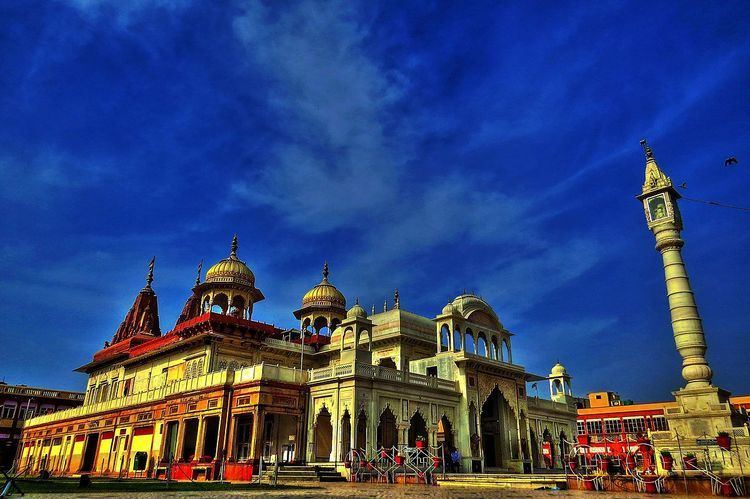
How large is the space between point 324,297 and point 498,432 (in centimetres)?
1997

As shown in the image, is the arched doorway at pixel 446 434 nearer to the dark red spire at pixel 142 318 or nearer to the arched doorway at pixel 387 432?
the arched doorway at pixel 387 432

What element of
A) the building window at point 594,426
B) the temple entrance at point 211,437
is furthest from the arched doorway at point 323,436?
the building window at point 594,426

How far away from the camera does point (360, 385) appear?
28.1 meters

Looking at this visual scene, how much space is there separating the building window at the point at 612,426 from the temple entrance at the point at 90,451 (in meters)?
53.0

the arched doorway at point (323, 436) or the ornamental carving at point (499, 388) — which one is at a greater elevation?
the ornamental carving at point (499, 388)

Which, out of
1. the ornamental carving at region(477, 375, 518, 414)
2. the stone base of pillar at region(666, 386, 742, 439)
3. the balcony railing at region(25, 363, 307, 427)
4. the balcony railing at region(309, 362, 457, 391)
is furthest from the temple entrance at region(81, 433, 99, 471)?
the stone base of pillar at region(666, 386, 742, 439)

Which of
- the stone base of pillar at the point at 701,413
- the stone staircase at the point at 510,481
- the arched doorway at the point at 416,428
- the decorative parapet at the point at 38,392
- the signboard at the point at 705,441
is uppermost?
the decorative parapet at the point at 38,392

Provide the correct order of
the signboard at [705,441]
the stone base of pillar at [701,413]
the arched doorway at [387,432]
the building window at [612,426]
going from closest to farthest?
1. the signboard at [705,441]
2. the stone base of pillar at [701,413]
3. the arched doorway at [387,432]
4. the building window at [612,426]

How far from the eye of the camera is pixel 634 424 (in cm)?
6044

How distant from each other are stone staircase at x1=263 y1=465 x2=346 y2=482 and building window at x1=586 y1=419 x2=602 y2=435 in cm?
4836

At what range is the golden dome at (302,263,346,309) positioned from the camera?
49.3 metres

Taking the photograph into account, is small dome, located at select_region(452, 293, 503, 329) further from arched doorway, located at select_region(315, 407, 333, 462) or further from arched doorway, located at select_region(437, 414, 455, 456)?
arched doorway, located at select_region(315, 407, 333, 462)

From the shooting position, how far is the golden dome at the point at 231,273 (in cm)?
4331

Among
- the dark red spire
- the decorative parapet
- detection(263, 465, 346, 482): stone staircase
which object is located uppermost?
the dark red spire
